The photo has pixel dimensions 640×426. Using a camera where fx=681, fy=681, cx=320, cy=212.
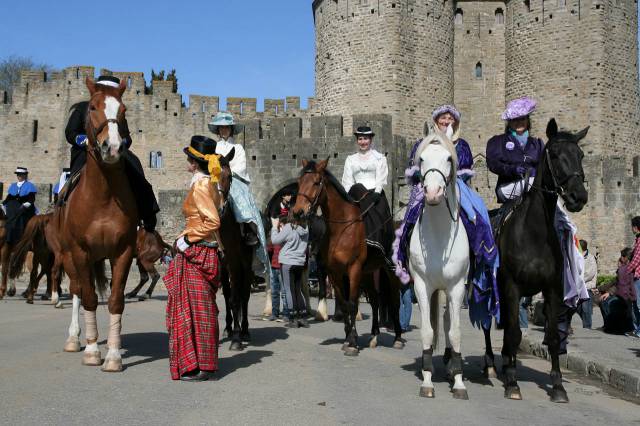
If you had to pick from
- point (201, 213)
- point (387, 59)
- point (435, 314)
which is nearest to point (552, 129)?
point (435, 314)

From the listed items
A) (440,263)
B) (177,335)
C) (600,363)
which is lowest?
(600,363)

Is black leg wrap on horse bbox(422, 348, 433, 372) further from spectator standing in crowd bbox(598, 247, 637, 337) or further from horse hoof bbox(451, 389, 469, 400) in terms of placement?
spectator standing in crowd bbox(598, 247, 637, 337)

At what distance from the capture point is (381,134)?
2100 centimetres

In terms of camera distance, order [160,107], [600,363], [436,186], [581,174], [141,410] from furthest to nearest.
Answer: [160,107] → [600,363] → [581,174] → [436,186] → [141,410]

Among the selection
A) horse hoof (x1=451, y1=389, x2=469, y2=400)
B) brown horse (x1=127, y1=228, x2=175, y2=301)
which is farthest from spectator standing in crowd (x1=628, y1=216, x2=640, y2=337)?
brown horse (x1=127, y1=228, x2=175, y2=301)

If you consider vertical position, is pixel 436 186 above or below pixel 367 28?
below

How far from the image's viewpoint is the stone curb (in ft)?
21.8

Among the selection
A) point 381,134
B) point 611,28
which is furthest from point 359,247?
point 611,28

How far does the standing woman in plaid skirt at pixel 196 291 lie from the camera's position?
6.14 meters

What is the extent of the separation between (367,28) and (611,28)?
1325cm

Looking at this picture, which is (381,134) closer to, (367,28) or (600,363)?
(600,363)

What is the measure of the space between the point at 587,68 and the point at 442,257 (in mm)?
34266

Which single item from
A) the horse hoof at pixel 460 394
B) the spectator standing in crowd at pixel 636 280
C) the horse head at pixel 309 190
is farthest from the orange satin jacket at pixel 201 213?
the spectator standing in crowd at pixel 636 280

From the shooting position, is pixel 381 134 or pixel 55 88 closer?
pixel 381 134
